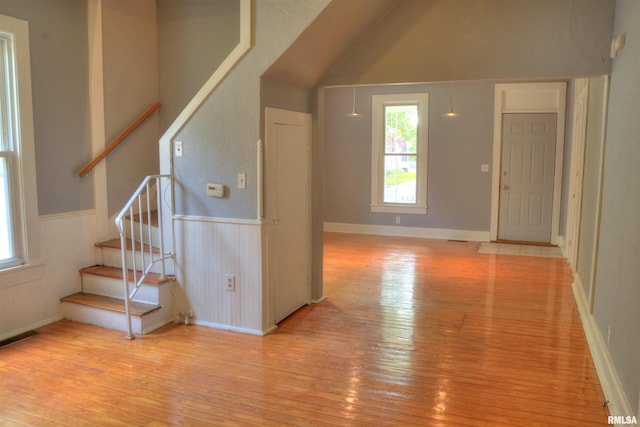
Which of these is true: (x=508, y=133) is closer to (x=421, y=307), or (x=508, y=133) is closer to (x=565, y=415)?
(x=421, y=307)

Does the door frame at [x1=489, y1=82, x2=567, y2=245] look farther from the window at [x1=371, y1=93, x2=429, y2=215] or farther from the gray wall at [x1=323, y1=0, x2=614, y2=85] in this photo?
the gray wall at [x1=323, y1=0, x2=614, y2=85]

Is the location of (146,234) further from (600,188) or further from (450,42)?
(600,188)

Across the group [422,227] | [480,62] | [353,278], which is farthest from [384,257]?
[480,62]

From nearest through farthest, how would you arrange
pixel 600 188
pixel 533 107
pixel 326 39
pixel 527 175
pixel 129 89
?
pixel 600 188 → pixel 326 39 → pixel 129 89 → pixel 533 107 → pixel 527 175

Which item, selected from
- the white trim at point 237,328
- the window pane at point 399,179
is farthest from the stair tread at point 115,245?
the window pane at point 399,179

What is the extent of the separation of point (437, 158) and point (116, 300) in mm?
5443

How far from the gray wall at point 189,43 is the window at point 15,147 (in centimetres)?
159

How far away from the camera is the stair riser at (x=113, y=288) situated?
407 cm

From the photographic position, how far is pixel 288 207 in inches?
166

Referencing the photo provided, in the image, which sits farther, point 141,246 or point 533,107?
point 533,107

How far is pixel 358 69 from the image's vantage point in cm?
418

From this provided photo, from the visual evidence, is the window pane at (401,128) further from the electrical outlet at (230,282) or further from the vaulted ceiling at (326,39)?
the electrical outlet at (230,282)

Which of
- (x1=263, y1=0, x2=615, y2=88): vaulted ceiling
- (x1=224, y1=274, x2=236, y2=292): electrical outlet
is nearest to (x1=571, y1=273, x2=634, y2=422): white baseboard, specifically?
(x1=263, y1=0, x2=615, y2=88): vaulted ceiling

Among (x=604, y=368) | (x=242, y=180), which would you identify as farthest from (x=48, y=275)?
(x=604, y=368)
